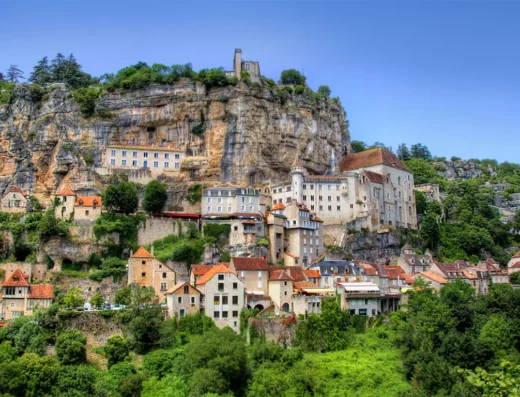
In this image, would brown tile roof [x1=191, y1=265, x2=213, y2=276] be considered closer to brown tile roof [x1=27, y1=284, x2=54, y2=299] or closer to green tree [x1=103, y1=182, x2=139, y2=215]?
green tree [x1=103, y1=182, x2=139, y2=215]

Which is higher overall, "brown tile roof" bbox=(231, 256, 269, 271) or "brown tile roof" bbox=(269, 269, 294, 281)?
"brown tile roof" bbox=(231, 256, 269, 271)

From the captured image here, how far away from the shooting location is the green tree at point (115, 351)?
46906 mm

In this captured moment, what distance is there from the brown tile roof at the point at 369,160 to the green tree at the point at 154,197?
2631 centimetres

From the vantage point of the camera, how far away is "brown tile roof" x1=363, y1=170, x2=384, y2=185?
76.5m

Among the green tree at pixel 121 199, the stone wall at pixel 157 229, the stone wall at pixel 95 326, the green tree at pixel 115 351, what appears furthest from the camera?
the green tree at pixel 121 199

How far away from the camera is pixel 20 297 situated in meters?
52.6

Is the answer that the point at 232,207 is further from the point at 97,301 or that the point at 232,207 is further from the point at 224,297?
the point at 97,301

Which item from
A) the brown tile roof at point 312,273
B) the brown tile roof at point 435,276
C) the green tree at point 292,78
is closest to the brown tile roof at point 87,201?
the brown tile roof at point 312,273

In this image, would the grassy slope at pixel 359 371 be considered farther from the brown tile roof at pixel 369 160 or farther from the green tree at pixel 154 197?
the brown tile roof at pixel 369 160

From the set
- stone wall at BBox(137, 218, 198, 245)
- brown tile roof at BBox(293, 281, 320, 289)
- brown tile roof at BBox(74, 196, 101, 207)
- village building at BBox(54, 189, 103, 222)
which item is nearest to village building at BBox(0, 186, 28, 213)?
village building at BBox(54, 189, 103, 222)

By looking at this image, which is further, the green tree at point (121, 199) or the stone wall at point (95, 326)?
the green tree at point (121, 199)

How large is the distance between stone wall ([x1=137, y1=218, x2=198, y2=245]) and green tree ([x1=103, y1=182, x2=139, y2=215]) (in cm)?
271

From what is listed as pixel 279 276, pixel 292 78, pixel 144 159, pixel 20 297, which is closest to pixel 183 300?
pixel 279 276

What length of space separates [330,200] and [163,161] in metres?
20.9
